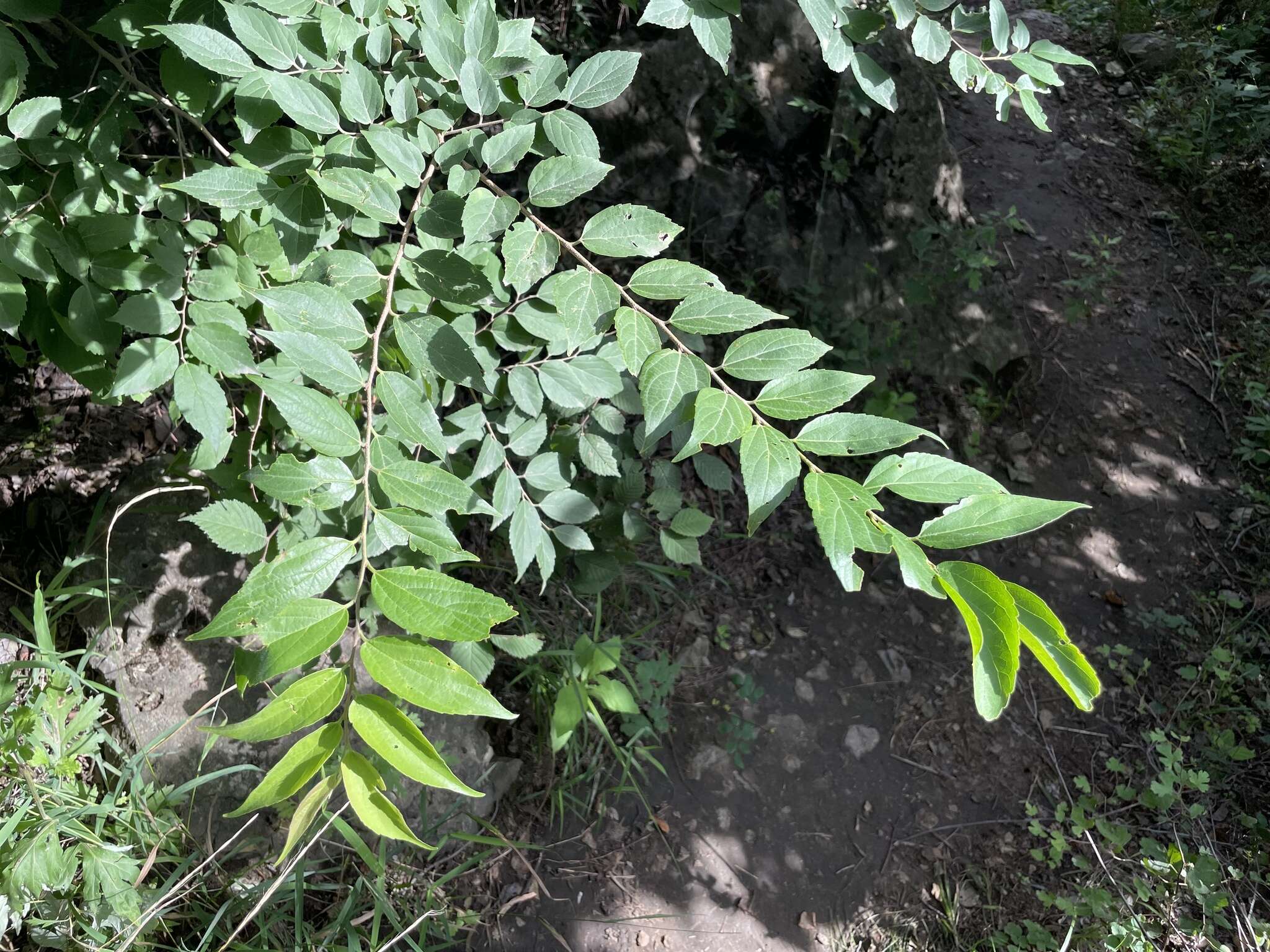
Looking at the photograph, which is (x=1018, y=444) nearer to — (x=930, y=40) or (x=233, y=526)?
(x=930, y=40)

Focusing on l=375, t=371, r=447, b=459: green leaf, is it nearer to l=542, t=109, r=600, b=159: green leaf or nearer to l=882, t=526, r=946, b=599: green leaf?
l=542, t=109, r=600, b=159: green leaf

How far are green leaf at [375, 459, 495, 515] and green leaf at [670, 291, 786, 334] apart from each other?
1.03 ft

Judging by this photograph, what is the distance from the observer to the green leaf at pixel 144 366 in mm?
1035

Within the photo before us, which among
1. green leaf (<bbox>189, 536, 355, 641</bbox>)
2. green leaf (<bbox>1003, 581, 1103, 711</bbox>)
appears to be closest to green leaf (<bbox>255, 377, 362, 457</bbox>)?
green leaf (<bbox>189, 536, 355, 641</bbox>)

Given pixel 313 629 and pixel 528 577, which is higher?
pixel 313 629

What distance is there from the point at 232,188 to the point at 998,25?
113cm

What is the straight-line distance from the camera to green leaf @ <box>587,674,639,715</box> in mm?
2434

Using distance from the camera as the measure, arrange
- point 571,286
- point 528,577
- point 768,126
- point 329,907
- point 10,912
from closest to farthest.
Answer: point 571,286 → point 10,912 → point 329,907 → point 528,577 → point 768,126

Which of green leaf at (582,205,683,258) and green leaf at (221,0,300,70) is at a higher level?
green leaf at (221,0,300,70)

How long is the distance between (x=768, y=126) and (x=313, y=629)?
11.4 feet

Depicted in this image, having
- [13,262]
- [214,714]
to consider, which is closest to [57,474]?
[214,714]

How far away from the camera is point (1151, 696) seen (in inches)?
121

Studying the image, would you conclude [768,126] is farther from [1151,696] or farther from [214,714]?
[214,714]

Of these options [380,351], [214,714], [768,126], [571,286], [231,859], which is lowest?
[231,859]
